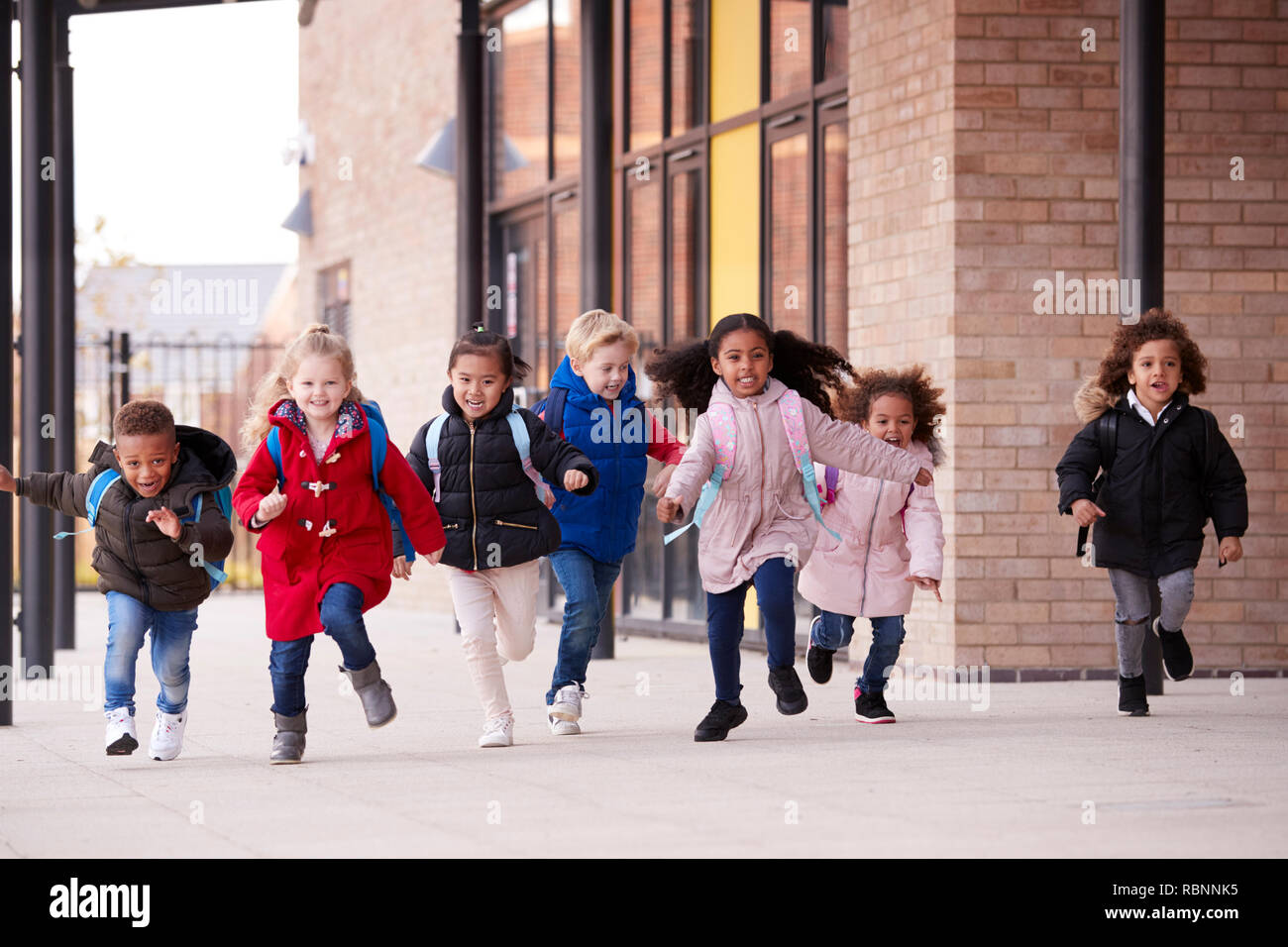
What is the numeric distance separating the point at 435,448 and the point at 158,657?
128cm

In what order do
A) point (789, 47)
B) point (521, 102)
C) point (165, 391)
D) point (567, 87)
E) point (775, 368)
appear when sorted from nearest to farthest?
point (775, 368), point (789, 47), point (567, 87), point (521, 102), point (165, 391)

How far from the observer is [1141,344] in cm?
818

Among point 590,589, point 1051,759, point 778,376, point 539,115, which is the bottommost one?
point 1051,759

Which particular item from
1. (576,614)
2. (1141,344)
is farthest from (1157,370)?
(576,614)

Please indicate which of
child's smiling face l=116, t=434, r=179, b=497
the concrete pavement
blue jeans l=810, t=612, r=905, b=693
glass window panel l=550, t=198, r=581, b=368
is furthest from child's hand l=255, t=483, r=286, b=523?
glass window panel l=550, t=198, r=581, b=368

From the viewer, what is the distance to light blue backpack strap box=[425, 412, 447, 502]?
7.44 metres

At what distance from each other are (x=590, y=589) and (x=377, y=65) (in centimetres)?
1175

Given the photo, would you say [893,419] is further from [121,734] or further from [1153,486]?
[121,734]

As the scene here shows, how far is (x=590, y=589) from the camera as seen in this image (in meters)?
7.87

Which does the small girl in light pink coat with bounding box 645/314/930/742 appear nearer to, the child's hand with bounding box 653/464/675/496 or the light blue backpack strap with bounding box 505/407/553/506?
the child's hand with bounding box 653/464/675/496

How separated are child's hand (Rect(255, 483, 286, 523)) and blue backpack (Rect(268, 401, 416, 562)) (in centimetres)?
25

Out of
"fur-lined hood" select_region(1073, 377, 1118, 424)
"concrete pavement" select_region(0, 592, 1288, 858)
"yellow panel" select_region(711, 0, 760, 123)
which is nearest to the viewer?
"concrete pavement" select_region(0, 592, 1288, 858)
